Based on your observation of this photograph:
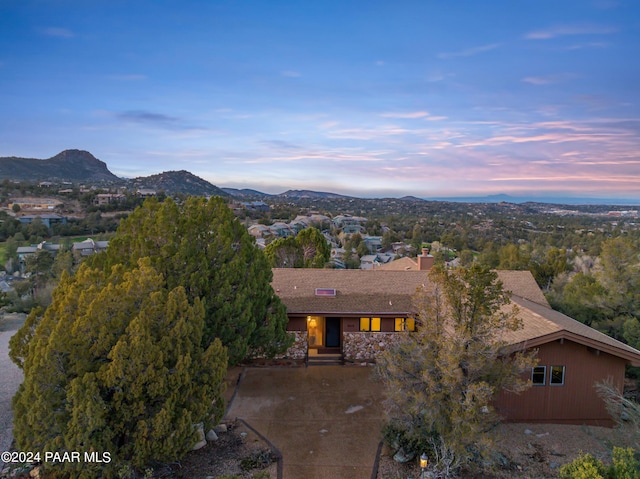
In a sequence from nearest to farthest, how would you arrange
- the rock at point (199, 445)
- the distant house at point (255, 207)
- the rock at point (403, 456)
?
the rock at point (403, 456)
the rock at point (199, 445)
the distant house at point (255, 207)

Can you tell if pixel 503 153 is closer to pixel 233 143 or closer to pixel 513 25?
pixel 513 25

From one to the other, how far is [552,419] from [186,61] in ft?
71.1

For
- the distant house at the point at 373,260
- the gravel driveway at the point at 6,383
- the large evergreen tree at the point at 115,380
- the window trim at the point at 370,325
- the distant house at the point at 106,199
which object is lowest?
the gravel driveway at the point at 6,383

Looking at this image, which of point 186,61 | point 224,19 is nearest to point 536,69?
point 224,19

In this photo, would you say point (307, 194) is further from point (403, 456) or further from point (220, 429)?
point (403, 456)

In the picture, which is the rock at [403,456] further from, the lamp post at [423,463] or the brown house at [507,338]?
the brown house at [507,338]

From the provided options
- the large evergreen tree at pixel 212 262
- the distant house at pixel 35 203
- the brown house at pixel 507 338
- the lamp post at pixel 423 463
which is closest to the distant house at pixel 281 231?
the brown house at pixel 507 338

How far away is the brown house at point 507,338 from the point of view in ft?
31.1

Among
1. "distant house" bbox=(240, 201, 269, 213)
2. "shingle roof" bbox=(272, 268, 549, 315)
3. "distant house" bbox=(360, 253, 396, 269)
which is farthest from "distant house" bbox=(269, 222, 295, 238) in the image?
"shingle roof" bbox=(272, 268, 549, 315)

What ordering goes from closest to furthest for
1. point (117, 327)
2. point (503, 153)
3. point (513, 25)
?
point (117, 327) → point (513, 25) → point (503, 153)

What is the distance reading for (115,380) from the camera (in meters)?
6.66

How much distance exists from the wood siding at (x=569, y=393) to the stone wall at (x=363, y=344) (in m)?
4.66

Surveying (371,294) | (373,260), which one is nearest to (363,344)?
(371,294)

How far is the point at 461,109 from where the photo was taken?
71.5ft
